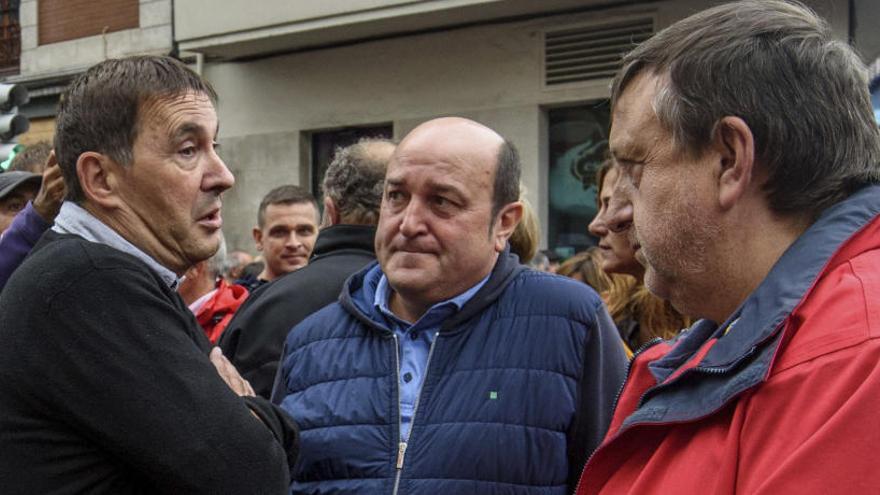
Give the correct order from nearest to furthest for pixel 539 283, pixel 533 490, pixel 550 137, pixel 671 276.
Answer: pixel 671 276 → pixel 533 490 → pixel 539 283 → pixel 550 137

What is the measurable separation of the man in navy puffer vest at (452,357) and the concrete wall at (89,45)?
10.4 metres

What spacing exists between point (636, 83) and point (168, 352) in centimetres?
101

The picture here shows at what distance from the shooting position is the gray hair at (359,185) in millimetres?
3498

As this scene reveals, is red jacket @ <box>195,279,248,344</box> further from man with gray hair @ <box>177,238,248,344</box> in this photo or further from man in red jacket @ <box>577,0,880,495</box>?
man in red jacket @ <box>577,0,880,495</box>

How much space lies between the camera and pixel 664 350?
1827mm

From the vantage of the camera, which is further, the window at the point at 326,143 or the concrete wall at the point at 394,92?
the window at the point at 326,143

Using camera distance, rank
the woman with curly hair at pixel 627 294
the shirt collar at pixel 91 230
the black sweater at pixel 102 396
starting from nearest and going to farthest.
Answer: the black sweater at pixel 102 396 < the shirt collar at pixel 91 230 < the woman with curly hair at pixel 627 294

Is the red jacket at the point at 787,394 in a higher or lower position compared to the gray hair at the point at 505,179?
lower

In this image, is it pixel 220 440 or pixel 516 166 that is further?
pixel 516 166

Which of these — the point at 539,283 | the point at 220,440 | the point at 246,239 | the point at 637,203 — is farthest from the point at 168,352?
the point at 246,239

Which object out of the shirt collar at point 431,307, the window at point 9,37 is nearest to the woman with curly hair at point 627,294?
the shirt collar at point 431,307

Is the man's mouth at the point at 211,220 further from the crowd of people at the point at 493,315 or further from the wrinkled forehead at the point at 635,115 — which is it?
the wrinkled forehead at the point at 635,115

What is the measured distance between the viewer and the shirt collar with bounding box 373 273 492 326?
2.55 metres

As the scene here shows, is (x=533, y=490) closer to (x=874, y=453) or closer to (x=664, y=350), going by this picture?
(x=664, y=350)
